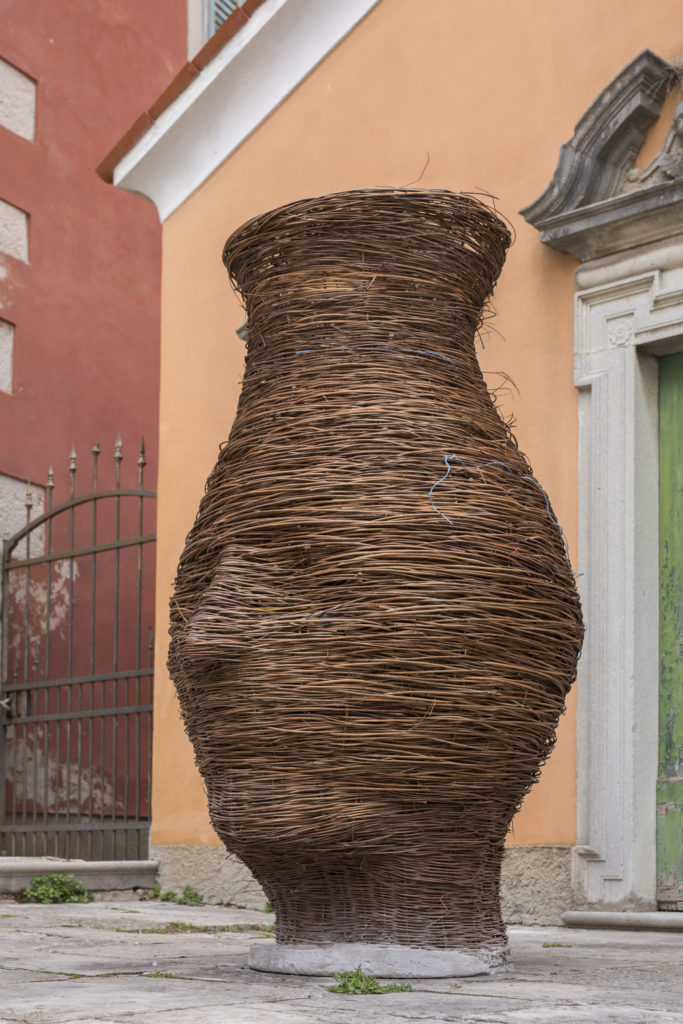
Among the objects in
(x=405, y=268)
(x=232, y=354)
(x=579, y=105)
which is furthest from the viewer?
(x=232, y=354)

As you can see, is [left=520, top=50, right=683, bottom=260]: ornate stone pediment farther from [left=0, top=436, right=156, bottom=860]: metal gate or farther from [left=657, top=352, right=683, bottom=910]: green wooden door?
[left=0, top=436, right=156, bottom=860]: metal gate

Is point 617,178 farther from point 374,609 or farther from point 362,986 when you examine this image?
point 362,986

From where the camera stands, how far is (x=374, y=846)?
3.01m

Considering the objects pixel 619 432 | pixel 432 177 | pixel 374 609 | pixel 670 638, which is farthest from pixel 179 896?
pixel 374 609

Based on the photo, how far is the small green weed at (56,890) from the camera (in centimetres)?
650

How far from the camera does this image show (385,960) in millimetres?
3033

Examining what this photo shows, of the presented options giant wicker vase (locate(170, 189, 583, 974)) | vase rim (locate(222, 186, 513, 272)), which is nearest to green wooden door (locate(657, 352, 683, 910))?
giant wicker vase (locate(170, 189, 583, 974))

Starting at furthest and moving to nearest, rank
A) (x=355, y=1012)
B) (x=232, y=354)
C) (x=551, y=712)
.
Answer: (x=232, y=354) → (x=551, y=712) → (x=355, y=1012)

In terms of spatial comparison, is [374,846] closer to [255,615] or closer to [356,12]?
[255,615]

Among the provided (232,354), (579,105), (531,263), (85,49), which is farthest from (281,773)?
(85,49)

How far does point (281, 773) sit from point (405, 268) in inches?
52.7

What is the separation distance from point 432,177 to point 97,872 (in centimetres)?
394

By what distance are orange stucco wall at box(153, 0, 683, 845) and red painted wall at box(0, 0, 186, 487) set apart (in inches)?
96.4

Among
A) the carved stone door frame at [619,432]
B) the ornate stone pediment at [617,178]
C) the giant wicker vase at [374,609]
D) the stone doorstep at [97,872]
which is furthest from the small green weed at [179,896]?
the ornate stone pediment at [617,178]
